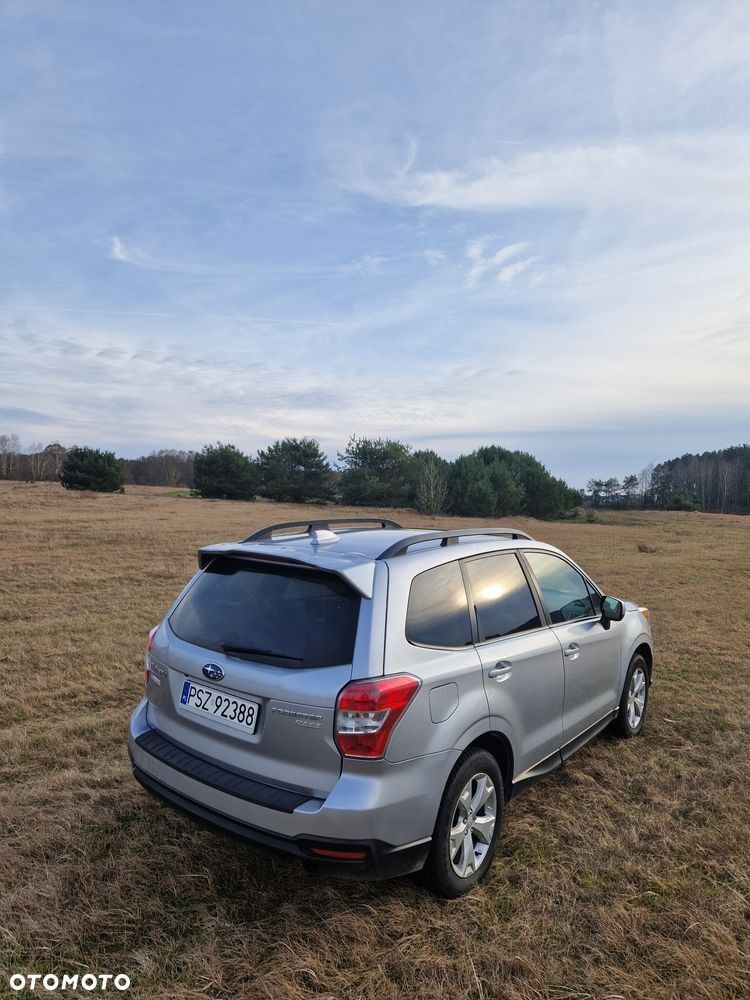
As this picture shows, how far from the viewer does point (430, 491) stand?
50594mm

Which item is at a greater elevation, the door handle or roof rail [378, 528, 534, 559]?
roof rail [378, 528, 534, 559]

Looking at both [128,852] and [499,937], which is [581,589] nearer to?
[499,937]

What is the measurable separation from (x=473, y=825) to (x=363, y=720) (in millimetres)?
908

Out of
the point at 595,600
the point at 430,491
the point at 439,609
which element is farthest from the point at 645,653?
the point at 430,491

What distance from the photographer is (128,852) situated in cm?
299

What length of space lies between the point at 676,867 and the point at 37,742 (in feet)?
13.5

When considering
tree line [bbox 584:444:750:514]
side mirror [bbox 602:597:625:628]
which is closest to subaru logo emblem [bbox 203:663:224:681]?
side mirror [bbox 602:597:625:628]

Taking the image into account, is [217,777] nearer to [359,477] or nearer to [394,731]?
[394,731]

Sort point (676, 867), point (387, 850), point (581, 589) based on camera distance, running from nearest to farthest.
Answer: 1. point (387, 850)
2. point (676, 867)
3. point (581, 589)

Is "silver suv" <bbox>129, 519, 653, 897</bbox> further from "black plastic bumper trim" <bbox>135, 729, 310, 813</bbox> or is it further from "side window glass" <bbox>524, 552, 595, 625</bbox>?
"side window glass" <bbox>524, 552, 595, 625</bbox>

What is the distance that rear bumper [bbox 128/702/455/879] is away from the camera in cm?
222

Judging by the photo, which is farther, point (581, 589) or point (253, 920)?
point (581, 589)

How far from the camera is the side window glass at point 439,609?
2.59 metres

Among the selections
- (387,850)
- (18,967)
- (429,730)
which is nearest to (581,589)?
(429,730)
